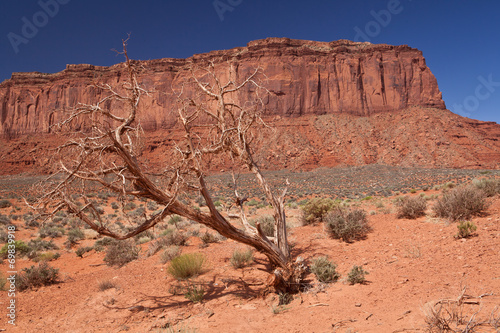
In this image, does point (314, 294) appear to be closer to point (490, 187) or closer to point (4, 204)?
point (490, 187)

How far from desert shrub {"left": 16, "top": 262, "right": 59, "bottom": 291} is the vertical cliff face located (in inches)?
2387

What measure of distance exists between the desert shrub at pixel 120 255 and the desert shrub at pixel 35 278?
1568 mm

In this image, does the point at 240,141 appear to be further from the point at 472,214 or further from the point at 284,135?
the point at 284,135

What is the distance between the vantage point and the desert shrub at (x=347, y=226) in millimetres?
7695

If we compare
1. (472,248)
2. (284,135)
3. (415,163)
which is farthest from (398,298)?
(284,135)

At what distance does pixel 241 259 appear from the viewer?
675 centimetres

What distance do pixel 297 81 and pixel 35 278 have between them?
2788 inches

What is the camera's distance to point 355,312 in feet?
13.0

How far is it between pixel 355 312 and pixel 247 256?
3.22m

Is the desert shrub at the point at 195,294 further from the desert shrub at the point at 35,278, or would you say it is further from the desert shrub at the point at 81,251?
the desert shrub at the point at 81,251

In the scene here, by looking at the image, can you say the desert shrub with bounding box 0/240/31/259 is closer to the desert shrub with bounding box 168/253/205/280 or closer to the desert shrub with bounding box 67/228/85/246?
the desert shrub with bounding box 67/228/85/246

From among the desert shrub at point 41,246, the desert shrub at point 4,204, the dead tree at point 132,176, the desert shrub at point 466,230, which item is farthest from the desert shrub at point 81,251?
the desert shrub at point 4,204

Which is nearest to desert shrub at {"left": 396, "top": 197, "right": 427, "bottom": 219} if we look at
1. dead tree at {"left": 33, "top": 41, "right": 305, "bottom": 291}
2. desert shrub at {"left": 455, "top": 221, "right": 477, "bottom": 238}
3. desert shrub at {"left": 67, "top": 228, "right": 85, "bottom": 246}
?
desert shrub at {"left": 455, "top": 221, "right": 477, "bottom": 238}

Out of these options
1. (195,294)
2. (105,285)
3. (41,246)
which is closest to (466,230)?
(195,294)
